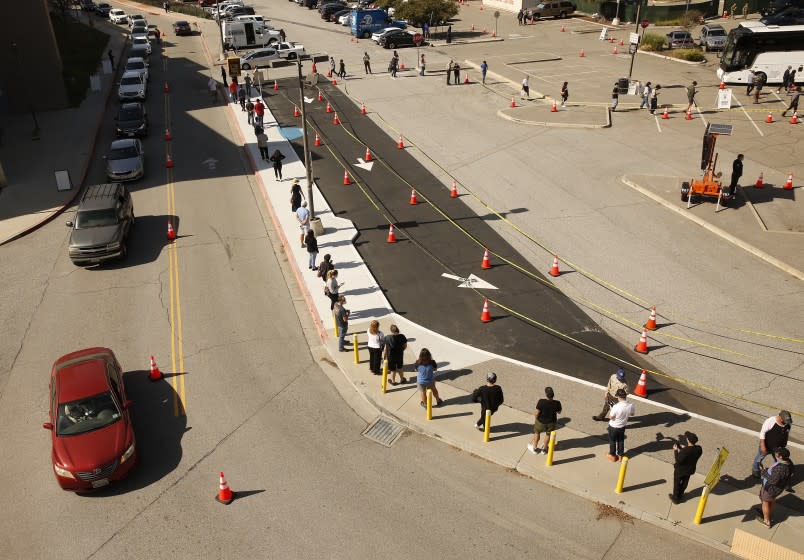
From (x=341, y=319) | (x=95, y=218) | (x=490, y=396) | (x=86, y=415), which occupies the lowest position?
(x=86, y=415)

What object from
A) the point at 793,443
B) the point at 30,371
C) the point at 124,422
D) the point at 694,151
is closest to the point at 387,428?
the point at 124,422

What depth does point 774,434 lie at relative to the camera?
1169cm

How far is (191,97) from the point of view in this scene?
43500 mm

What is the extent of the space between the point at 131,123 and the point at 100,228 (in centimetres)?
1493

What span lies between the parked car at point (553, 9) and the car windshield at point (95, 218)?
192 ft

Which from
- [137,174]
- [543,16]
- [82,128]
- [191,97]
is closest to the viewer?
[137,174]

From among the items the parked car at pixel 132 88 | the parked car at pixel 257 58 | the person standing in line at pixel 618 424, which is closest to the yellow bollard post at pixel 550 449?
the person standing in line at pixel 618 424

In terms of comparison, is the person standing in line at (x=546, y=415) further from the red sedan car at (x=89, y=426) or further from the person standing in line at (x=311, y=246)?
the person standing in line at (x=311, y=246)

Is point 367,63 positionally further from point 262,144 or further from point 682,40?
point 682,40

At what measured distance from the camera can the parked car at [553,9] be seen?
68.9 m

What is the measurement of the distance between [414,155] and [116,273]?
1510cm

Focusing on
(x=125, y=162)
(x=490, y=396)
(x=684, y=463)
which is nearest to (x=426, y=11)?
(x=125, y=162)

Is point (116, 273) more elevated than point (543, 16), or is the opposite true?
point (543, 16)

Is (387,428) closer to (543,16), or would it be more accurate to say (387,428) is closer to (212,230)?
(212,230)
